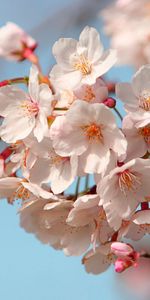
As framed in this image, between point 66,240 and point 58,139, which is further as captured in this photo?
point 66,240

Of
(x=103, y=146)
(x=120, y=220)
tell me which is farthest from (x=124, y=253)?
(x=103, y=146)

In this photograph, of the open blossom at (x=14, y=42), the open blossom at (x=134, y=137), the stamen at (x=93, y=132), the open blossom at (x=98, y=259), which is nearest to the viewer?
the open blossom at (x=134, y=137)

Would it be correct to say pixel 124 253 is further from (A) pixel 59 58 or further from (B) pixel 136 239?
(A) pixel 59 58

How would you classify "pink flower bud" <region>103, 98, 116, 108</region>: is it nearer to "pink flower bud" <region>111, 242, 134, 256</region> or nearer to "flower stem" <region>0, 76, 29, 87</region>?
"flower stem" <region>0, 76, 29, 87</region>

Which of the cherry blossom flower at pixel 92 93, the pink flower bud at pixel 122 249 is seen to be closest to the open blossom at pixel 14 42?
the cherry blossom flower at pixel 92 93

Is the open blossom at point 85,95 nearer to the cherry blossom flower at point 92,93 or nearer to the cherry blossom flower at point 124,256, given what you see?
the cherry blossom flower at point 92,93

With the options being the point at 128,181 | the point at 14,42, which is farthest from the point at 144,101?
the point at 14,42

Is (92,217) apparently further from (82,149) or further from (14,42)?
(14,42)
